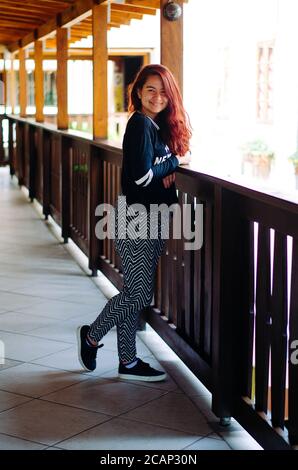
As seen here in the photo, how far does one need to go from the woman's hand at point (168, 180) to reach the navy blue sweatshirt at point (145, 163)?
0.06 feet

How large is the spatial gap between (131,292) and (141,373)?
0.43 metres

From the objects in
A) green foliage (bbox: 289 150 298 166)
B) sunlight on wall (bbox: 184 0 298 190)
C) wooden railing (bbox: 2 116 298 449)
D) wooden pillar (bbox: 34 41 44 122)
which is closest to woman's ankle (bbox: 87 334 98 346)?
wooden railing (bbox: 2 116 298 449)

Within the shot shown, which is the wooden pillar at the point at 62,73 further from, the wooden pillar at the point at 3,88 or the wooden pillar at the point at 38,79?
the wooden pillar at the point at 3,88

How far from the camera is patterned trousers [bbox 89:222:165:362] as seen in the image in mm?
3885

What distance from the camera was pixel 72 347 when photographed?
4645 mm

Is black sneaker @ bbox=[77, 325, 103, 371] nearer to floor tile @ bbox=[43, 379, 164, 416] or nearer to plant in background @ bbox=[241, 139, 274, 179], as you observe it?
floor tile @ bbox=[43, 379, 164, 416]

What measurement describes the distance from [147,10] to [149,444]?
6.88 m

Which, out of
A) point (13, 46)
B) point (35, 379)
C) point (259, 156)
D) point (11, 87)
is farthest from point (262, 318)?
point (259, 156)

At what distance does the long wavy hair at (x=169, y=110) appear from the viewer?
379 cm

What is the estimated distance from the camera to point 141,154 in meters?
3.68

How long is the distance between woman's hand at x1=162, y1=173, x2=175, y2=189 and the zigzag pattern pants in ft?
0.86

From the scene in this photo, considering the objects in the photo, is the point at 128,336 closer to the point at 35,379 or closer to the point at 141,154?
the point at 35,379

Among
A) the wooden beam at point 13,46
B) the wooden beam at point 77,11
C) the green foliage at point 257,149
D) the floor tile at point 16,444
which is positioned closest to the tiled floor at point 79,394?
the floor tile at point 16,444

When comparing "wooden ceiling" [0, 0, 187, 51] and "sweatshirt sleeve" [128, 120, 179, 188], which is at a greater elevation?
"wooden ceiling" [0, 0, 187, 51]
